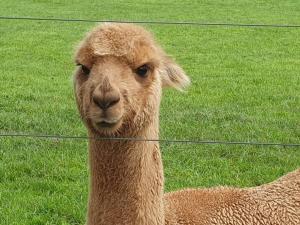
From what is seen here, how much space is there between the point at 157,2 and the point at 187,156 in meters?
19.3

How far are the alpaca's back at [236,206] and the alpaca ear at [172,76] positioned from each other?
0.73 meters

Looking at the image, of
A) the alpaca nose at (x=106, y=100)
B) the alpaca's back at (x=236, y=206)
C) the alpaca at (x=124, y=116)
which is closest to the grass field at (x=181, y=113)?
the alpaca at (x=124, y=116)

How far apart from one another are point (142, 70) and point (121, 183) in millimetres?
582

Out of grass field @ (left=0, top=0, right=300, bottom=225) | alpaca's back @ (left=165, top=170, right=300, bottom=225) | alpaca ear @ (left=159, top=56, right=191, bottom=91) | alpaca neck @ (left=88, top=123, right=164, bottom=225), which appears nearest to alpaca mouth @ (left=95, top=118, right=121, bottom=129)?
alpaca neck @ (left=88, top=123, right=164, bottom=225)

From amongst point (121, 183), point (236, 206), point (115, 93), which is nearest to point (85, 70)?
point (115, 93)

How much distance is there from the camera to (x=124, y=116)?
3.16 metres

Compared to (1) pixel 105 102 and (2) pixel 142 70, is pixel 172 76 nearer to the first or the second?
(2) pixel 142 70

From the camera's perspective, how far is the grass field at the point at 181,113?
20.1ft

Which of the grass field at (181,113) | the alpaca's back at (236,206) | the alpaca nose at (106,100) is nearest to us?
the alpaca nose at (106,100)

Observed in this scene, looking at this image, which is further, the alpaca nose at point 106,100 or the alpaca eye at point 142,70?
the alpaca eye at point 142,70

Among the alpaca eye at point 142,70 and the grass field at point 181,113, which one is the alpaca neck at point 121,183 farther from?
the grass field at point 181,113

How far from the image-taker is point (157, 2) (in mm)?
25625

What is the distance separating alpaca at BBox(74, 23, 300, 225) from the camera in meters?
3.14

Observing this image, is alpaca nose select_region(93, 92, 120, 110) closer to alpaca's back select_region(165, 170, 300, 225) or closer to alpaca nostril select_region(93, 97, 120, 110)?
alpaca nostril select_region(93, 97, 120, 110)
